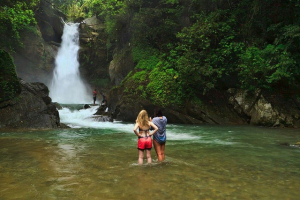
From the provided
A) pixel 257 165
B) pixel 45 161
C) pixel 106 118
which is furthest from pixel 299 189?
pixel 106 118

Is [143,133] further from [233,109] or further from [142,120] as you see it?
[233,109]

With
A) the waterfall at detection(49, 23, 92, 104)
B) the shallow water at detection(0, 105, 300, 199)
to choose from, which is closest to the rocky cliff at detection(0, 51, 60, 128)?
the shallow water at detection(0, 105, 300, 199)

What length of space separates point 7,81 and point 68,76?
21829 millimetres

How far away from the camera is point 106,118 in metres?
20.4

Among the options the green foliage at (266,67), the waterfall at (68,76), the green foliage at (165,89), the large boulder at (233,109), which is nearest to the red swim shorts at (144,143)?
the green foliage at (266,67)

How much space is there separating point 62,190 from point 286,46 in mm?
14324

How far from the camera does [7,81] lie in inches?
614

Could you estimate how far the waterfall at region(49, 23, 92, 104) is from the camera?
3662 centimetres

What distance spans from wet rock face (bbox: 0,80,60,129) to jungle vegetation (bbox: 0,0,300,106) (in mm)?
6292

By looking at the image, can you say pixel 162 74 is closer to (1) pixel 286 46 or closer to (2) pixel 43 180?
(1) pixel 286 46

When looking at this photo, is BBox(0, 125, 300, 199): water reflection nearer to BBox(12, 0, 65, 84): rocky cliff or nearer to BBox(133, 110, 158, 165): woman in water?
BBox(133, 110, 158, 165): woman in water

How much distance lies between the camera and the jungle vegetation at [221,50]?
1525cm

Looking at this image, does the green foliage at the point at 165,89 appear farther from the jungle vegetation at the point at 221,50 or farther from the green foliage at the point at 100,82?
the green foliage at the point at 100,82

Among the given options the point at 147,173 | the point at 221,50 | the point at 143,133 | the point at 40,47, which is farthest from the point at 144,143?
the point at 40,47
